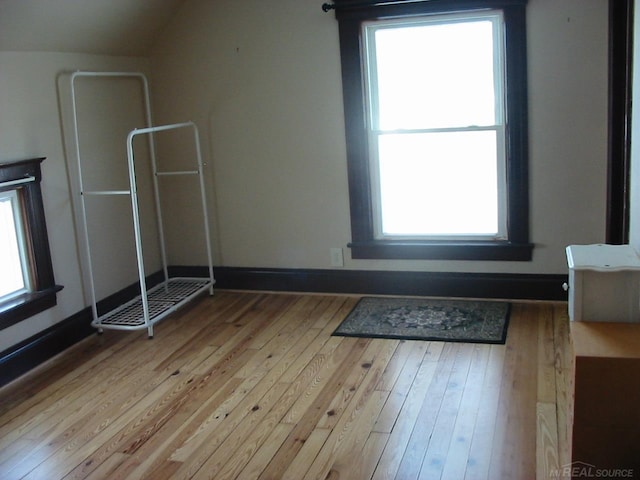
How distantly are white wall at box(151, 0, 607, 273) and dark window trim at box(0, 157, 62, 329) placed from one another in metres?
1.22

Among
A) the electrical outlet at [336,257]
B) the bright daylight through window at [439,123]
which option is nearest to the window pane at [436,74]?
the bright daylight through window at [439,123]

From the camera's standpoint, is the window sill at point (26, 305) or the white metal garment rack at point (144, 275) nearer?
the window sill at point (26, 305)

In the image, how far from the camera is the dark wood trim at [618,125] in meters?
3.51

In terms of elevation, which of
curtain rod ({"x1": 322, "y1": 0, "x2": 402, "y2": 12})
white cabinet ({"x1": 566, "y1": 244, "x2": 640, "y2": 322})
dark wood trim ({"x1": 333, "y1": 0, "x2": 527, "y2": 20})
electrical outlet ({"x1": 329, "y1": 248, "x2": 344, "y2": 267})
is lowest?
electrical outlet ({"x1": 329, "y1": 248, "x2": 344, "y2": 267})

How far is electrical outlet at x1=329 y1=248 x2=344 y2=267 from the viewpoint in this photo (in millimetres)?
4641

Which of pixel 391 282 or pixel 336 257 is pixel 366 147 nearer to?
pixel 336 257

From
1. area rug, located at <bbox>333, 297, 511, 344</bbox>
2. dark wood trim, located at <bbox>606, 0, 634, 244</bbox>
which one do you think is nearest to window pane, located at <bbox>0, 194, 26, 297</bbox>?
area rug, located at <bbox>333, 297, 511, 344</bbox>

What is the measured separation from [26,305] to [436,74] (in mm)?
2545

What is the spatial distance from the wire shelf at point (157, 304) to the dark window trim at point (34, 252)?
1.29 feet

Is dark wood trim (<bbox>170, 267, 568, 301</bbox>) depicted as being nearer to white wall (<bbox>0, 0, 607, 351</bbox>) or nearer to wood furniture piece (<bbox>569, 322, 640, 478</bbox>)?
white wall (<bbox>0, 0, 607, 351</bbox>)

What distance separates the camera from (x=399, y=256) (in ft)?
14.7

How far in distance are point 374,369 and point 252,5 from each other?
7.66ft

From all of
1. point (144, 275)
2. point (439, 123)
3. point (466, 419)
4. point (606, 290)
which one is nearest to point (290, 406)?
point (466, 419)

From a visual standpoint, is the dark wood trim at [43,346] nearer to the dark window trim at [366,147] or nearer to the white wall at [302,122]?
the white wall at [302,122]
